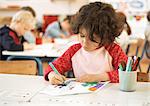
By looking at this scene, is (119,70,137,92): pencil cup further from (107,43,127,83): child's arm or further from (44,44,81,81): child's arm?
(44,44,81,81): child's arm

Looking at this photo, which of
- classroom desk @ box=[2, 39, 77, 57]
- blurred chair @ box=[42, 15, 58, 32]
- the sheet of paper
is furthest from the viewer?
blurred chair @ box=[42, 15, 58, 32]

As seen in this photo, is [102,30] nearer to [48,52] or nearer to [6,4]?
[48,52]

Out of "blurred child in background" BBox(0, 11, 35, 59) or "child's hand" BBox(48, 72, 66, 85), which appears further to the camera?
"blurred child in background" BBox(0, 11, 35, 59)

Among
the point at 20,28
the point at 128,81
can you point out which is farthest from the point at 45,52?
the point at 128,81

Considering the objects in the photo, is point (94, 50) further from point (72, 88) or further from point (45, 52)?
point (45, 52)

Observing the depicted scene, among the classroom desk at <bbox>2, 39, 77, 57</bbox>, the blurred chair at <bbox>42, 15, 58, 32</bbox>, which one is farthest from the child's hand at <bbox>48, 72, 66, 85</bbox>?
the blurred chair at <bbox>42, 15, 58, 32</bbox>

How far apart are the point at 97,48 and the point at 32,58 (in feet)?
4.89

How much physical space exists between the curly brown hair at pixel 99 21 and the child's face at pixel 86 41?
0.02 m

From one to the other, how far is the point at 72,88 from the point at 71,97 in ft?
0.39

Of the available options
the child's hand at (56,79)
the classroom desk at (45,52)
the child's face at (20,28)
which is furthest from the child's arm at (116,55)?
the child's face at (20,28)

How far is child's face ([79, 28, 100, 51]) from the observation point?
148 cm

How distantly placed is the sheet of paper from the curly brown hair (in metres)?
0.24

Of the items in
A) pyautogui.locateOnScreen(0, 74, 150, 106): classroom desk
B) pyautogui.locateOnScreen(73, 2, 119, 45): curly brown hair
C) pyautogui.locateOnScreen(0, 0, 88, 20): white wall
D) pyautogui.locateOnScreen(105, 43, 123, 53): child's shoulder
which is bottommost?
pyautogui.locateOnScreen(0, 74, 150, 106): classroom desk

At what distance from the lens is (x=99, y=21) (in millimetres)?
1483
